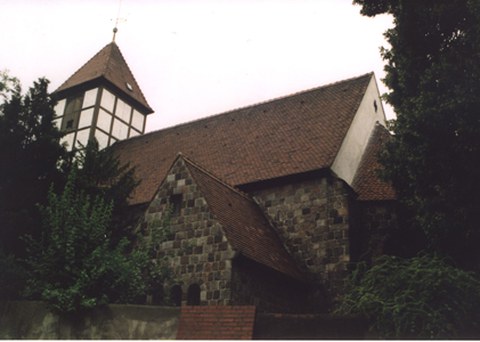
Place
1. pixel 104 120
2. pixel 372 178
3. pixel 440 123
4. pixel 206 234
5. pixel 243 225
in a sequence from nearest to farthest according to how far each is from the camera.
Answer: pixel 440 123
pixel 206 234
pixel 243 225
pixel 372 178
pixel 104 120

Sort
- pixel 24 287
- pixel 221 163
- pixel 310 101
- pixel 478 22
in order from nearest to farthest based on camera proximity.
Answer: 1. pixel 478 22
2. pixel 24 287
3. pixel 221 163
4. pixel 310 101

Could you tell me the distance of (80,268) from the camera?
1140 cm

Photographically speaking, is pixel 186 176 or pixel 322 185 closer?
pixel 186 176

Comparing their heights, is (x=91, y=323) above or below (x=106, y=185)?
below

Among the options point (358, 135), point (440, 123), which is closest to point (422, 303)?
point (440, 123)

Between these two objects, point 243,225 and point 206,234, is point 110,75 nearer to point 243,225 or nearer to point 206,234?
point 243,225

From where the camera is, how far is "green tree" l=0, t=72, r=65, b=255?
1363 centimetres

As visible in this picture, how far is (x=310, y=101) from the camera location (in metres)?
20.3

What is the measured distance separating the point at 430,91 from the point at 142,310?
687 centimetres

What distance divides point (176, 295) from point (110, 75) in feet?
55.9

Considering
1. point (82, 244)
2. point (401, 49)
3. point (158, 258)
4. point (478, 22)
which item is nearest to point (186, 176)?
point (158, 258)

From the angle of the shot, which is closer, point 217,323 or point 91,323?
point 217,323

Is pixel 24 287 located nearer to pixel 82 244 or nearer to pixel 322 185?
pixel 82 244

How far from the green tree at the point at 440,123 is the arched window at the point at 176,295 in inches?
201
